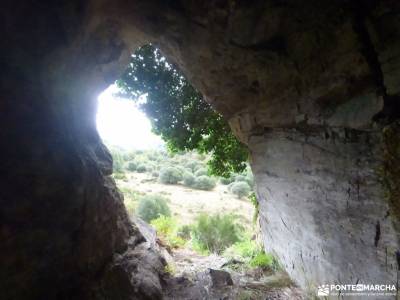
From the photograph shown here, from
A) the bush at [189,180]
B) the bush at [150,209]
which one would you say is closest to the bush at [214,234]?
the bush at [150,209]

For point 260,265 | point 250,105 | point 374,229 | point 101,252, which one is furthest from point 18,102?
point 260,265

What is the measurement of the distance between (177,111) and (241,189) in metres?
17.3

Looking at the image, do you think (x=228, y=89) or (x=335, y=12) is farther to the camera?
(x=228, y=89)

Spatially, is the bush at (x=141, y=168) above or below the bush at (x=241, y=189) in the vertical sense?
above

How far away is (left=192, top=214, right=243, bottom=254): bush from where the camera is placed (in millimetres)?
11113

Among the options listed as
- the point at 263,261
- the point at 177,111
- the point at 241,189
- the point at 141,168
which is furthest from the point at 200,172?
the point at 263,261

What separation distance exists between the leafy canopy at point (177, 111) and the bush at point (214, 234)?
2.66 metres

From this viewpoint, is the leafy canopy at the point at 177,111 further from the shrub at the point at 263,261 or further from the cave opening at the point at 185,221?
the shrub at the point at 263,261

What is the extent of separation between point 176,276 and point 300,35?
17.1 ft

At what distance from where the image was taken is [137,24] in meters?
5.99

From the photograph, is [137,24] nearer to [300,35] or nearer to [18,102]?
[18,102]

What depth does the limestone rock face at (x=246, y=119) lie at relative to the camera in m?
3.71

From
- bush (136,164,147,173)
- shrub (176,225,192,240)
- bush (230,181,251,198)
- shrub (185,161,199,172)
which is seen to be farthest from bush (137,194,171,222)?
bush (136,164,147,173)

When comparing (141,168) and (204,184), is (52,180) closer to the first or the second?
(204,184)
